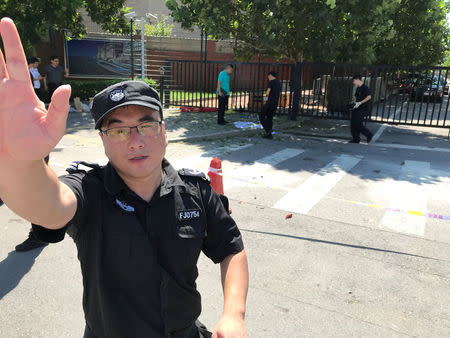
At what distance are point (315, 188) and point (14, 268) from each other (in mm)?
4744

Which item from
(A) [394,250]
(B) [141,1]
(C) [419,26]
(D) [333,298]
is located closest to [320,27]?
(C) [419,26]

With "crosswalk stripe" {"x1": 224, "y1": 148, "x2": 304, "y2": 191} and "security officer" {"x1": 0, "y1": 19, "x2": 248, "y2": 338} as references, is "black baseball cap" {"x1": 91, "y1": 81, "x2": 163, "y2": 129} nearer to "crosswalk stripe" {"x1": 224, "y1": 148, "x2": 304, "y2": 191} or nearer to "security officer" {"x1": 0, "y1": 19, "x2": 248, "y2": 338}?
"security officer" {"x1": 0, "y1": 19, "x2": 248, "y2": 338}

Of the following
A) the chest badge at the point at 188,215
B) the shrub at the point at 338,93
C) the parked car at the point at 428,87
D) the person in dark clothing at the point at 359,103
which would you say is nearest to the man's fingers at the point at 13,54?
the chest badge at the point at 188,215

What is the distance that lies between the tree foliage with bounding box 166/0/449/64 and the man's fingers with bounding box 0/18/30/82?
11.8 m

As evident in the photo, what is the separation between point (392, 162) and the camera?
29.3 feet

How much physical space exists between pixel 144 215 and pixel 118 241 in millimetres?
141

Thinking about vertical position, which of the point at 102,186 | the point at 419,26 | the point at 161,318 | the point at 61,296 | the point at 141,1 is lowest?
the point at 61,296

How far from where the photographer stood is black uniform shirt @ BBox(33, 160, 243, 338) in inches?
58.0

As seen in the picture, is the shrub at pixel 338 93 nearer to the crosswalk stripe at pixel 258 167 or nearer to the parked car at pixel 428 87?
the parked car at pixel 428 87

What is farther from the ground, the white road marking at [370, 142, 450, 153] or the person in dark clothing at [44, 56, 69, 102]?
the person in dark clothing at [44, 56, 69, 102]

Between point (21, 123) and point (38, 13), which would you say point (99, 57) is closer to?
point (38, 13)

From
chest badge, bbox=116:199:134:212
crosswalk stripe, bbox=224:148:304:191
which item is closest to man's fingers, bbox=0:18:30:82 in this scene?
chest badge, bbox=116:199:134:212

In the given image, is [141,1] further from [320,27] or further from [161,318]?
[161,318]

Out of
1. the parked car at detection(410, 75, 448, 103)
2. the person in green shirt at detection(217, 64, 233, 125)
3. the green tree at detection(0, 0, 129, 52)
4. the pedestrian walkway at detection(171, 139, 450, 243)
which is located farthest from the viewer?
the green tree at detection(0, 0, 129, 52)
